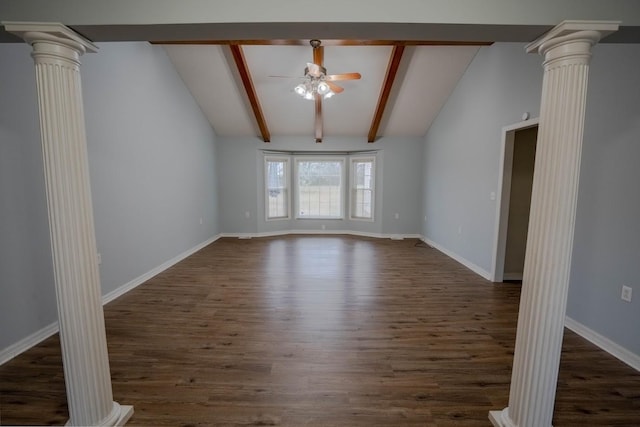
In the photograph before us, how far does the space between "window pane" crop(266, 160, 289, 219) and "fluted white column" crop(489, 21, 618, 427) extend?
6014 mm

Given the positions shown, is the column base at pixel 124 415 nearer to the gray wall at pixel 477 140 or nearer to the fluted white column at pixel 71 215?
the fluted white column at pixel 71 215

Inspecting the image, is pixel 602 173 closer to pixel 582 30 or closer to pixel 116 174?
pixel 582 30

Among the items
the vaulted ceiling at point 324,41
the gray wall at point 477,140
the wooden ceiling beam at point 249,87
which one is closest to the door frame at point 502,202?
the gray wall at point 477,140

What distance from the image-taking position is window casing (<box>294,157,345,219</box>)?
7215 mm

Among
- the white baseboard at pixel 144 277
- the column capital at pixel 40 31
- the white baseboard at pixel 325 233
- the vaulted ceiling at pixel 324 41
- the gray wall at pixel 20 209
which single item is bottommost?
the white baseboard at pixel 144 277

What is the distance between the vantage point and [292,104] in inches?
221

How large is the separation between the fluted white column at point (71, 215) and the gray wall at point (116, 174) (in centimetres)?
131

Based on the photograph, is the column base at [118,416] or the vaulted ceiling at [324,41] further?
the column base at [118,416]

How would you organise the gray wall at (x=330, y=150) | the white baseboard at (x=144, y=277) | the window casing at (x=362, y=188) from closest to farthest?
the white baseboard at (x=144, y=277), the gray wall at (x=330, y=150), the window casing at (x=362, y=188)

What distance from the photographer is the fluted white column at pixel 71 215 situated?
130 centimetres

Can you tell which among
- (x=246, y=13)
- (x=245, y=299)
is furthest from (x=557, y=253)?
(x=245, y=299)

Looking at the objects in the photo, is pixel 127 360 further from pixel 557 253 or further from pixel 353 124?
pixel 353 124

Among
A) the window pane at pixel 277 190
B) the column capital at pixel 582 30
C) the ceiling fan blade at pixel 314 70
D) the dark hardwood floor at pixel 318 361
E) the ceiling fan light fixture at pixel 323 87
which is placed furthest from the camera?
the window pane at pixel 277 190

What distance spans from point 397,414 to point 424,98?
517 cm
